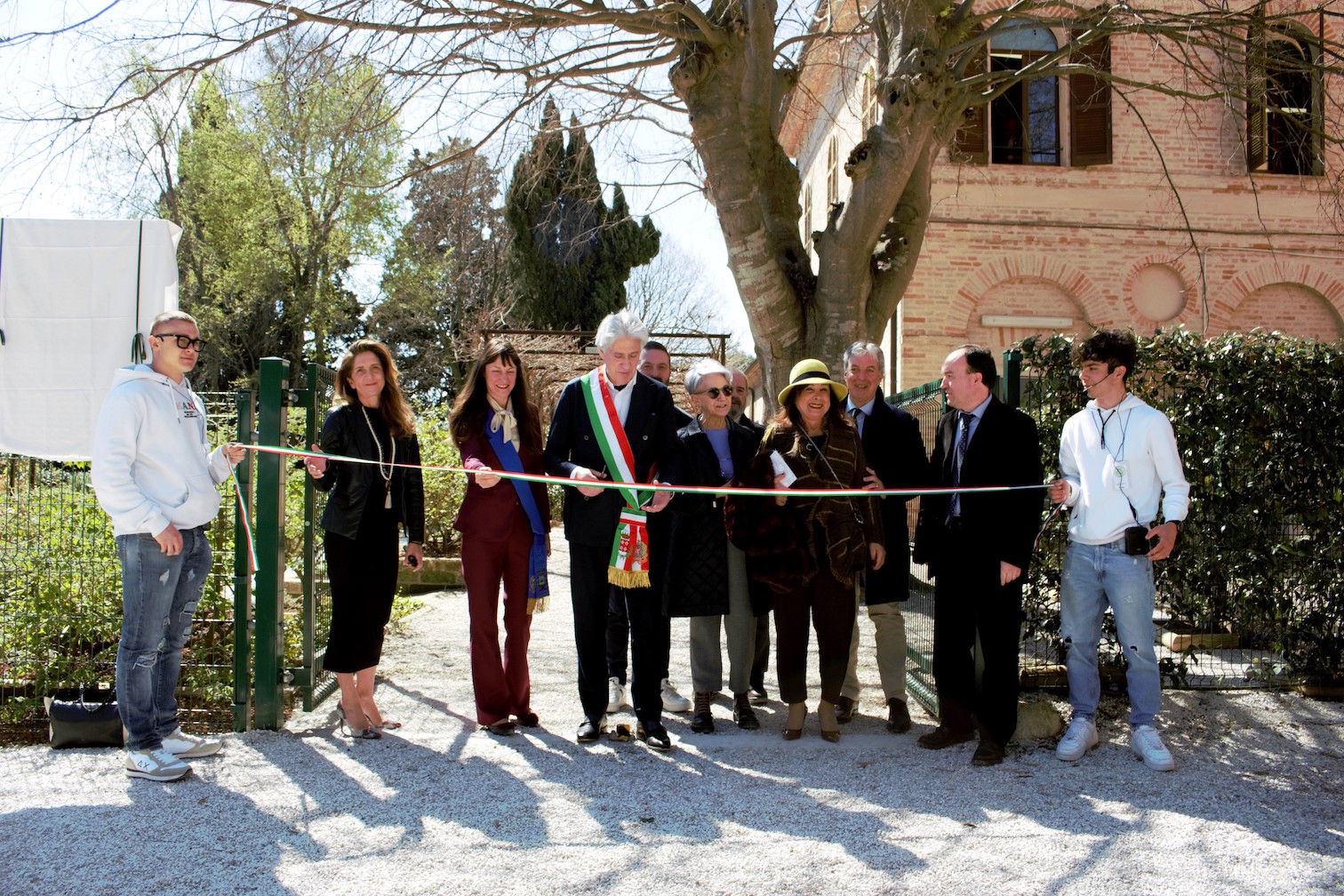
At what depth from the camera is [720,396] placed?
17.8 feet

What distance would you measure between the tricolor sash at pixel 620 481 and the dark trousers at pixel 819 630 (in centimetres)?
73

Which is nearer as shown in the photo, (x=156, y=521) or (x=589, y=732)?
(x=156, y=521)

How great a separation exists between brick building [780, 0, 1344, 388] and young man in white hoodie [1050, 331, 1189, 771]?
9.91 m

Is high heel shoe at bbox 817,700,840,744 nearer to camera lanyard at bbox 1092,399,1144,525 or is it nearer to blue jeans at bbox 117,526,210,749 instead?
camera lanyard at bbox 1092,399,1144,525

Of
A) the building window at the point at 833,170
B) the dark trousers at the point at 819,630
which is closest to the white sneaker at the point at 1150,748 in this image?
Result: the dark trousers at the point at 819,630

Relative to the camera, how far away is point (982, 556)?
196 inches

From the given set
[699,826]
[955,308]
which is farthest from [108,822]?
[955,308]

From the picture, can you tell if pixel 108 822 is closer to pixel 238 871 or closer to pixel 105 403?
pixel 238 871

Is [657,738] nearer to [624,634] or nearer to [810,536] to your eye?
[624,634]

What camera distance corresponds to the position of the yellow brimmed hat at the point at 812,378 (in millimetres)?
5145

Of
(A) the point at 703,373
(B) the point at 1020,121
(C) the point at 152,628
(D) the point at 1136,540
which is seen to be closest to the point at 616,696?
(A) the point at 703,373

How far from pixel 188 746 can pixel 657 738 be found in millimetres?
2142

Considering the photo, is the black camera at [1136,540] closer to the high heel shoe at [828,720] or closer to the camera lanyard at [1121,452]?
the camera lanyard at [1121,452]

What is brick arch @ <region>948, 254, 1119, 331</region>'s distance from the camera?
49.5ft
